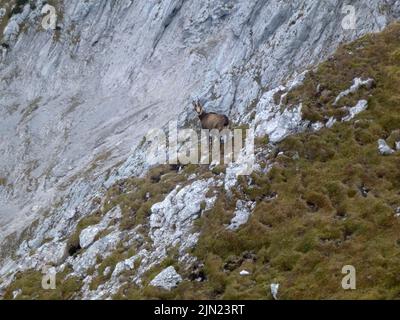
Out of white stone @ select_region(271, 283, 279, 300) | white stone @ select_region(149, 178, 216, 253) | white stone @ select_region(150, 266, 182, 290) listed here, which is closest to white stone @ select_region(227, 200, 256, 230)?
white stone @ select_region(149, 178, 216, 253)

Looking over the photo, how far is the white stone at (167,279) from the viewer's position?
67.1ft

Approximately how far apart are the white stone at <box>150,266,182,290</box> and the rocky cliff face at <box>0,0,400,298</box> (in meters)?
3.44

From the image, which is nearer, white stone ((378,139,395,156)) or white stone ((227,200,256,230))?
white stone ((227,200,256,230))

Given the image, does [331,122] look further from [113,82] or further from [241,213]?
[113,82]

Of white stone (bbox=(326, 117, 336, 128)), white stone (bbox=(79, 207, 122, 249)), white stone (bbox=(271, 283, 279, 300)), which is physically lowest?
white stone (bbox=(271, 283, 279, 300))

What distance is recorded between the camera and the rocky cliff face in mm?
40812

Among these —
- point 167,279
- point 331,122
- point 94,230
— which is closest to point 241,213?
point 167,279

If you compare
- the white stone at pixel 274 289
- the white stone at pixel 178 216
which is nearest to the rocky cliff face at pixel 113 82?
the white stone at pixel 178 216

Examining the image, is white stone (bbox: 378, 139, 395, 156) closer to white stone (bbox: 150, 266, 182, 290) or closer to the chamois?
the chamois

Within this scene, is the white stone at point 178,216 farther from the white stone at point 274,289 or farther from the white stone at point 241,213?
the white stone at point 274,289

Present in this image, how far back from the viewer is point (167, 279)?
2073 cm

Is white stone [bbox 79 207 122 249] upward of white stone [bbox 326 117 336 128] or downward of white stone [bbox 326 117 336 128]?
downward

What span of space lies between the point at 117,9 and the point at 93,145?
2804 centimetres
